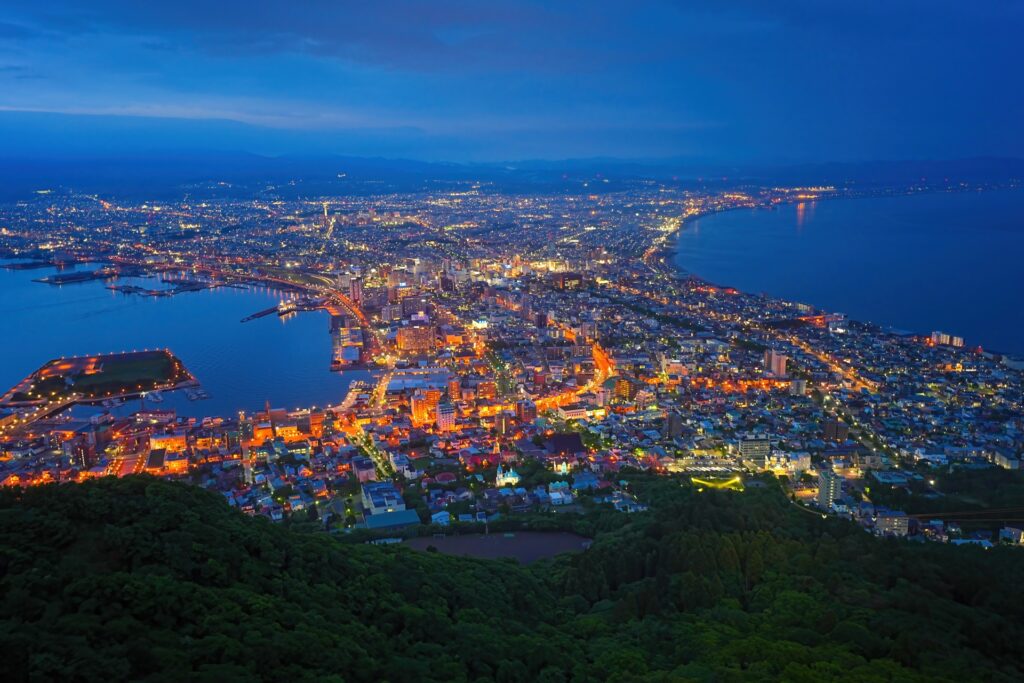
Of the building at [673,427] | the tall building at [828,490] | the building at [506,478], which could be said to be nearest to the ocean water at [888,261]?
the building at [673,427]

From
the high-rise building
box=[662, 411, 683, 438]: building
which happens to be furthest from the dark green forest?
the high-rise building

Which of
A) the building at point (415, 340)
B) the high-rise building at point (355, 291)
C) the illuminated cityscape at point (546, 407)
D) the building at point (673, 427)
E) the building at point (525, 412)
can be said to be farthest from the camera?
the high-rise building at point (355, 291)

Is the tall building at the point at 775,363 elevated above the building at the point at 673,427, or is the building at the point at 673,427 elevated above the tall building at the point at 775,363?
the tall building at the point at 775,363

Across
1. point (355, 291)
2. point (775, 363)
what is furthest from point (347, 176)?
point (775, 363)

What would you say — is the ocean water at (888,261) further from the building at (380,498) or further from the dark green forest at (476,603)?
the building at (380,498)

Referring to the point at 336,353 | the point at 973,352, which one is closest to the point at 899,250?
the point at 973,352

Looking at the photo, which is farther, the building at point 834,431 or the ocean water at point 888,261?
the ocean water at point 888,261
